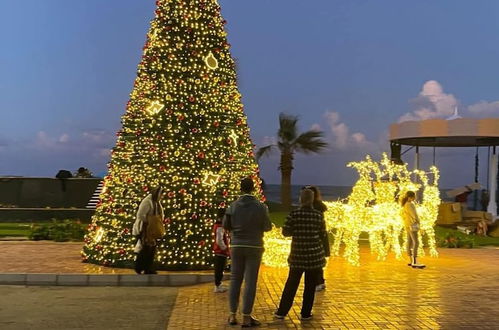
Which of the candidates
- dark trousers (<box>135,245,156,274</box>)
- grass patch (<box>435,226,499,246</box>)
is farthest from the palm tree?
dark trousers (<box>135,245,156,274</box>)

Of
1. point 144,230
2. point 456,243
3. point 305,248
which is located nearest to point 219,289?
point 144,230

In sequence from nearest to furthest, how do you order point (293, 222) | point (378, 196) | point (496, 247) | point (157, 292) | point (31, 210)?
point (293, 222)
point (157, 292)
point (378, 196)
point (496, 247)
point (31, 210)

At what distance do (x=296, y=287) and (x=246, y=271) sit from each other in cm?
78

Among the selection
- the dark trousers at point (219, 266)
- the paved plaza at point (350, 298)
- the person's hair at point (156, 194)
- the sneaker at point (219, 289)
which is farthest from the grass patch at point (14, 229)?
the dark trousers at point (219, 266)

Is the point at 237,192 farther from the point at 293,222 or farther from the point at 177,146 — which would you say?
the point at 293,222

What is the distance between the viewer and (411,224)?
40.9 ft

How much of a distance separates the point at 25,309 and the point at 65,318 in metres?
0.92

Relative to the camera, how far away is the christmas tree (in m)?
11.4

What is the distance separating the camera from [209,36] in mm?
12047

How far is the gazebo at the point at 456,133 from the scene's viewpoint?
23438 millimetres

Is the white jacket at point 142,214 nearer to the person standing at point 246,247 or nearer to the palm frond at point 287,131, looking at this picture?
the person standing at point 246,247

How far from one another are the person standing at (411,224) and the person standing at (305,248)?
5.46 metres

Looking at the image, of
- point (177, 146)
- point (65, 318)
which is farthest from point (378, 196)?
point (65, 318)

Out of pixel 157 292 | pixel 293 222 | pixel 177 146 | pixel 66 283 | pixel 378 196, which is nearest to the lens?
pixel 293 222
